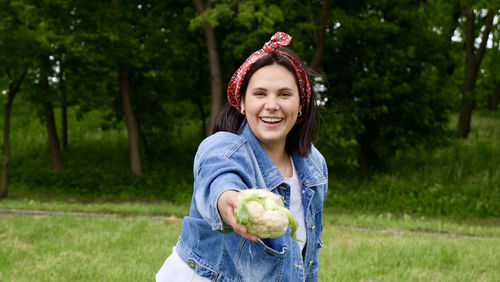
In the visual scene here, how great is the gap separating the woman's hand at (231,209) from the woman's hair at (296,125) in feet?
2.93

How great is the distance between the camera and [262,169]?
2637 mm

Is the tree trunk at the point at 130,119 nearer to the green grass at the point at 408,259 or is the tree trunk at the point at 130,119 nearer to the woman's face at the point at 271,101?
the green grass at the point at 408,259

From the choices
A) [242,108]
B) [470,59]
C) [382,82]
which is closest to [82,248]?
[242,108]

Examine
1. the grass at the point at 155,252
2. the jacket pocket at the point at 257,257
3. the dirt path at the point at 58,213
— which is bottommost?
the dirt path at the point at 58,213

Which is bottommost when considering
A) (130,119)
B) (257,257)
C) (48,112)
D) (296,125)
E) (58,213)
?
(58,213)

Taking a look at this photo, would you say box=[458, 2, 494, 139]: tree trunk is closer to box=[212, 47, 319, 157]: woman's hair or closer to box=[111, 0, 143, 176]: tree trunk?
box=[111, 0, 143, 176]: tree trunk

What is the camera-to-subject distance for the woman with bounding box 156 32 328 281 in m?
2.48

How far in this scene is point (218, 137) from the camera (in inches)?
100

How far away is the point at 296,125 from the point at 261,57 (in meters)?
0.58

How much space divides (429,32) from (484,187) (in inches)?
211

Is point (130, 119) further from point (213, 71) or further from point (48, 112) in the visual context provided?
point (213, 71)

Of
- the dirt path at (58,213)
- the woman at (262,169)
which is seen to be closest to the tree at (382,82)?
the dirt path at (58,213)

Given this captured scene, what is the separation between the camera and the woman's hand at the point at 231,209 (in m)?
1.83

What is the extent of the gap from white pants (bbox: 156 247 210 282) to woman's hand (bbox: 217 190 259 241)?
2.39ft
